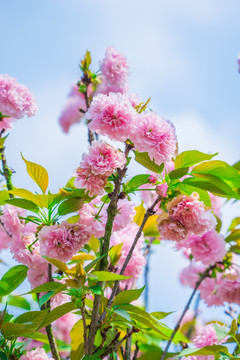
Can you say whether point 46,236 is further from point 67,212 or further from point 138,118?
point 138,118

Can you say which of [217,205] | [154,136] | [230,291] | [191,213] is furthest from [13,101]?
[230,291]

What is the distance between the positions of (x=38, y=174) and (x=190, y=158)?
43 centimetres

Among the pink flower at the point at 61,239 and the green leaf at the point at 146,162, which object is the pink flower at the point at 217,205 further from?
the pink flower at the point at 61,239

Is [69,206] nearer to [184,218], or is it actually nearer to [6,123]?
[184,218]

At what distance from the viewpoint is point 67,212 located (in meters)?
1.25

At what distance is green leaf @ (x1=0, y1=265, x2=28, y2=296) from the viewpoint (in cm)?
124

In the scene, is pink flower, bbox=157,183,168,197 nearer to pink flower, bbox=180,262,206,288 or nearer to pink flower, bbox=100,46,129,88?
pink flower, bbox=100,46,129,88

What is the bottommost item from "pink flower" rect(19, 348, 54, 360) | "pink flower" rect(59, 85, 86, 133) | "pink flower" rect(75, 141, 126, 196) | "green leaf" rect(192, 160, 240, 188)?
"pink flower" rect(19, 348, 54, 360)

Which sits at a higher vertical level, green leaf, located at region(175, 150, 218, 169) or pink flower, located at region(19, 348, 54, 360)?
green leaf, located at region(175, 150, 218, 169)

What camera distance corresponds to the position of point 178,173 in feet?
4.13

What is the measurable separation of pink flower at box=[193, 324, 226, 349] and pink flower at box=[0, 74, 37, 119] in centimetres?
93

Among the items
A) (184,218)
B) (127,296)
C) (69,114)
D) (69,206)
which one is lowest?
(127,296)

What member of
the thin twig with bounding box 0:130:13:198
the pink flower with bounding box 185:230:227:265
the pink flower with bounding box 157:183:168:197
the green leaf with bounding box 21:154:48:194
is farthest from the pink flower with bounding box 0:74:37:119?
the pink flower with bounding box 185:230:227:265

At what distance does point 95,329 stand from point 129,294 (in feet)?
0.45
